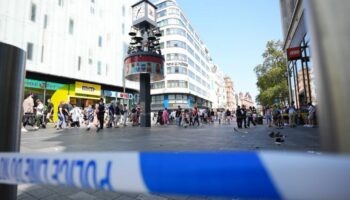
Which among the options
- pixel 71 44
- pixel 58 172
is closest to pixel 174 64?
pixel 71 44

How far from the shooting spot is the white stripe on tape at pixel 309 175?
1.55 feet

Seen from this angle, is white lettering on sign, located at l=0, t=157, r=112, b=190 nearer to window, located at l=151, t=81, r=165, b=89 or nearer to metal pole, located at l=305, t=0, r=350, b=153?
metal pole, located at l=305, t=0, r=350, b=153

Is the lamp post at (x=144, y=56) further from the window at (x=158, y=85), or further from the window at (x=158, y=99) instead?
the window at (x=158, y=99)

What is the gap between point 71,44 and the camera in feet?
74.4

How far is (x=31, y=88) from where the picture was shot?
64.5 ft

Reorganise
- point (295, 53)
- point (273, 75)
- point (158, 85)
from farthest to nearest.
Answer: point (158, 85)
point (273, 75)
point (295, 53)

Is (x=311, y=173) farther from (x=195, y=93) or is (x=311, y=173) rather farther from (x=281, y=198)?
(x=195, y=93)

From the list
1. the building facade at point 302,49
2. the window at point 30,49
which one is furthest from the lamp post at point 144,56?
the building facade at point 302,49

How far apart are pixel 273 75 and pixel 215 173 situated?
4020 centimetres

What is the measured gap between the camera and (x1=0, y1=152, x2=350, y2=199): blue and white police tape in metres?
0.49

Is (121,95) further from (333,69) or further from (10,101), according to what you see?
(333,69)

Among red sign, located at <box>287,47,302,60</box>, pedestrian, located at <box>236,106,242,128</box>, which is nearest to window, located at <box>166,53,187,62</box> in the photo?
red sign, located at <box>287,47,302,60</box>

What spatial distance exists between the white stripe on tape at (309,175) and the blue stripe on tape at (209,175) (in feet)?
0.09

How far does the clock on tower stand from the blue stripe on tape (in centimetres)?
1899
